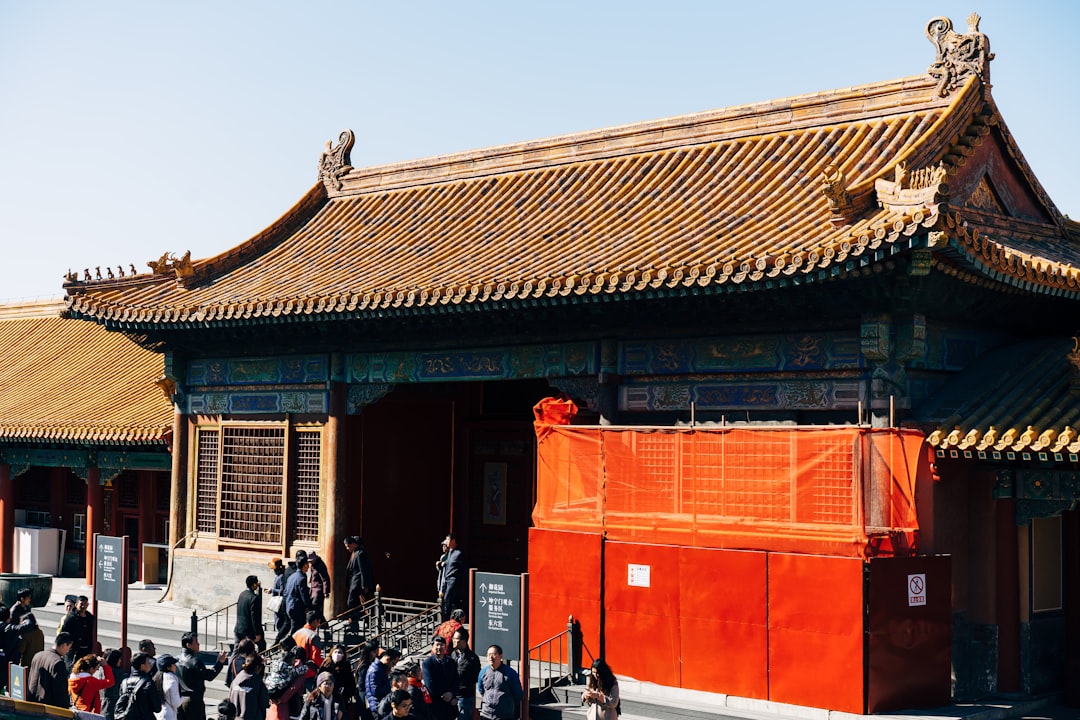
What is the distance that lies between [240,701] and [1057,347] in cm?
958

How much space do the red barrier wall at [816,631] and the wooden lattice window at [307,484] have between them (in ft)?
27.4

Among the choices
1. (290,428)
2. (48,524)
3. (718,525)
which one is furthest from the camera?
(48,524)

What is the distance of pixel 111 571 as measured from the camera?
55.1ft

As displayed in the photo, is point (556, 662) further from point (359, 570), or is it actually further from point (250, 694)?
point (250, 694)

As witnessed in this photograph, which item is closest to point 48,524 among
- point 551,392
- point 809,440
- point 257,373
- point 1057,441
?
point 257,373

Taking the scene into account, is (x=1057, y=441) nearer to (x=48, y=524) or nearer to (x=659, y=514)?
(x=659, y=514)

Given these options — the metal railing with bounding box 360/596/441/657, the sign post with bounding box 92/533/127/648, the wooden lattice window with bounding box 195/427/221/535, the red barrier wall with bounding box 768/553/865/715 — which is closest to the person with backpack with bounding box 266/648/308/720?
the metal railing with bounding box 360/596/441/657

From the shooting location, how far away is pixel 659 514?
14812 mm

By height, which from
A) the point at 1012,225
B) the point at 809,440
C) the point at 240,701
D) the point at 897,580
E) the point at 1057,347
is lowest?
the point at 240,701

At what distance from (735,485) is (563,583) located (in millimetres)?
2511

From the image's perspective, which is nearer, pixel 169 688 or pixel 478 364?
pixel 169 688

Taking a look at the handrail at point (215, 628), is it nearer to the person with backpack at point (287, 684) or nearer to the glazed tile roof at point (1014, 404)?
the person with backpack at point (287, 684)

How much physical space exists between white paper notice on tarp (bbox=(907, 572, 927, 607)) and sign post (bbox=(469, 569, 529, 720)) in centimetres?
385

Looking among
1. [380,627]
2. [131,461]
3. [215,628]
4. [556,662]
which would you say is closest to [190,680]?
[556,662]
